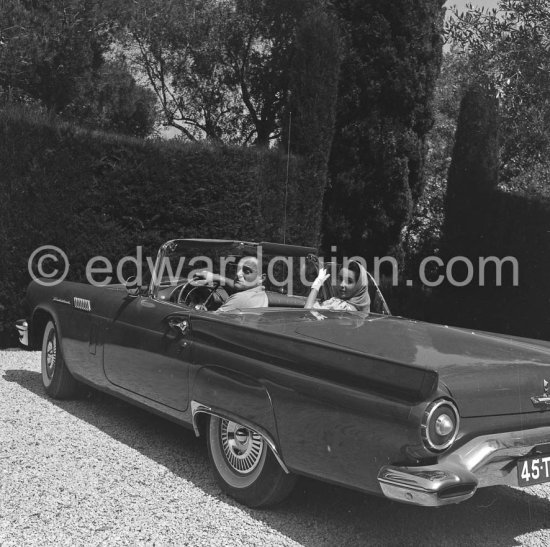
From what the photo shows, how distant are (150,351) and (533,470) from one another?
2.36 metres

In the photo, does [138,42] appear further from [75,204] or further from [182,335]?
[182,335]

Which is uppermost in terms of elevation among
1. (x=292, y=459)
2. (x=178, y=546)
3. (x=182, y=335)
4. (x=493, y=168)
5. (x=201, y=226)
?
(x=493, y=168)

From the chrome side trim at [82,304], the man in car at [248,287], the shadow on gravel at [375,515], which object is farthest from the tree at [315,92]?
the shadow on gravel at [375,515]

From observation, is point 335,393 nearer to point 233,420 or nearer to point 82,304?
point 233,420

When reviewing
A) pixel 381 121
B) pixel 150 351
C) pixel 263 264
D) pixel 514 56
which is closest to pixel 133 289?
pixel 150 351

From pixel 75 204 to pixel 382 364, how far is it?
6.88 m

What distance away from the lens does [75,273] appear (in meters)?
9.10

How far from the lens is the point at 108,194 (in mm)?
9297

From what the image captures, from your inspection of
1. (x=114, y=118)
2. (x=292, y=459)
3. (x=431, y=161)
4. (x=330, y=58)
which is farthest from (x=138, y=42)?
(x=292, y=459)

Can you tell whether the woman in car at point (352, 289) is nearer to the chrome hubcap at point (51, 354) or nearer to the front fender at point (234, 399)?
the front fender at point (234, 399)

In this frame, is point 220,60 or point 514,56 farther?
point 220,60

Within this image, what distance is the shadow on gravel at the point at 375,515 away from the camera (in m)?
3.46

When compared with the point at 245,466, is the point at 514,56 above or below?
above

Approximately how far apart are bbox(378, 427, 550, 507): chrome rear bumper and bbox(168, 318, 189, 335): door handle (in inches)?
64.2
